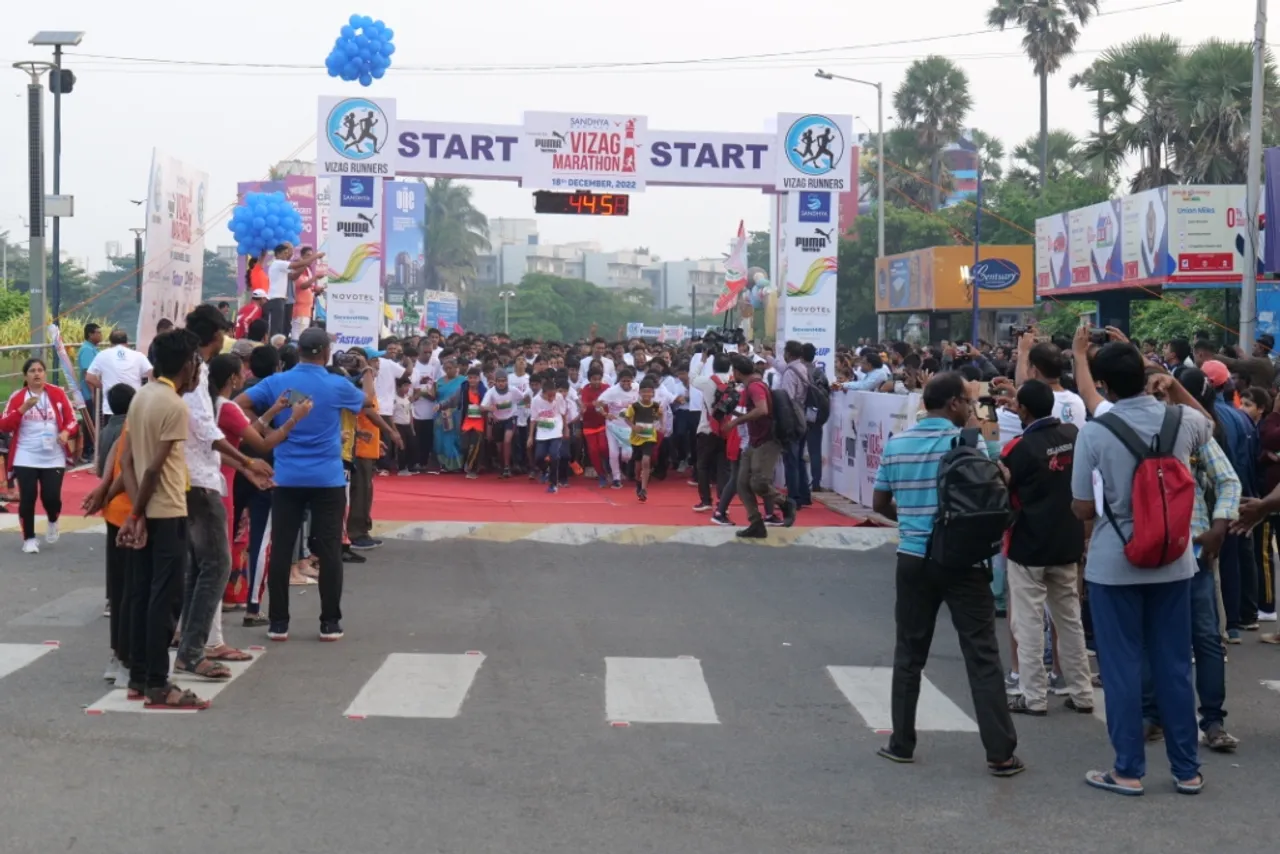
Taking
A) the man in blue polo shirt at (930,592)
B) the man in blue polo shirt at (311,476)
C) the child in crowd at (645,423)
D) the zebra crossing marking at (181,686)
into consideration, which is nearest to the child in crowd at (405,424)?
the child in crowd at (645,423)

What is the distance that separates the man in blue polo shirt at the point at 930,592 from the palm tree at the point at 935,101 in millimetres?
68874

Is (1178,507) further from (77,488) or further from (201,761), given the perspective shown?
(77,488)

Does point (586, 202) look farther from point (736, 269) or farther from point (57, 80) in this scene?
point (736, 269)

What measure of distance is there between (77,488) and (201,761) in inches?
513

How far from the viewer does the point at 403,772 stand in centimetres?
682

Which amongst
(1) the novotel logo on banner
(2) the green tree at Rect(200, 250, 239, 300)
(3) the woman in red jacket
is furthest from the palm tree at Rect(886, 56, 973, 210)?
(3) the woman in red jacket

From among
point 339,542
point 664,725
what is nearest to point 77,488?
point 339,542

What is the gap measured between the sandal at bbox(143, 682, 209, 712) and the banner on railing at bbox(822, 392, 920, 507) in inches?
369

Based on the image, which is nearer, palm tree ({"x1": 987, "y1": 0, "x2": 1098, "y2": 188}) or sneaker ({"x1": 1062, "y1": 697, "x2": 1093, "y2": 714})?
sneaker ({"x1": 1062, "y1": 697, "x2": 1093, "y2": 714})

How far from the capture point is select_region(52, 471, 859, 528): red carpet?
1736 cm

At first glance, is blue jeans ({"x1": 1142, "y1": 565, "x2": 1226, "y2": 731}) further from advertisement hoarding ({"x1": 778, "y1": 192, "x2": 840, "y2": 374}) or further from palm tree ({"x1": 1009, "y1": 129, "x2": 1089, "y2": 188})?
palm tree ({"x1": 1009, "y1": 129, "x2": 1089, "y2": 188})

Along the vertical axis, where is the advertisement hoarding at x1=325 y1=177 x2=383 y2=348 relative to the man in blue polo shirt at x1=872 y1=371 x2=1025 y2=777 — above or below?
above

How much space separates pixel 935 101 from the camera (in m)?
74.4

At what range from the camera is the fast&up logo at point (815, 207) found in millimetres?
24875
